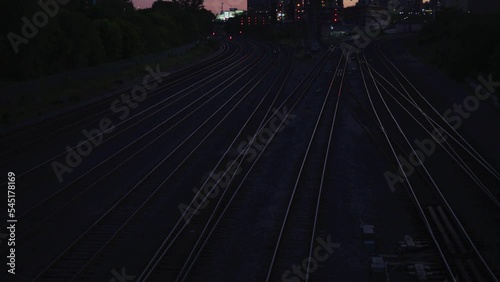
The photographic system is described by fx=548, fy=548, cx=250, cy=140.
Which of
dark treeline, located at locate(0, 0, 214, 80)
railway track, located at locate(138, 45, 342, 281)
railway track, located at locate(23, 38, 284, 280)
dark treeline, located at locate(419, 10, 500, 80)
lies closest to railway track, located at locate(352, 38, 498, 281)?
railway track, located at locate(138, 45, 342, 281)

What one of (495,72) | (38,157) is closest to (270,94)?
(495,72)

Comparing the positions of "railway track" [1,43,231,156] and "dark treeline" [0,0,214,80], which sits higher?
"dark treeline" [0,0,214,80]

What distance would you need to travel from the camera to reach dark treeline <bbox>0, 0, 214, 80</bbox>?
32312mm

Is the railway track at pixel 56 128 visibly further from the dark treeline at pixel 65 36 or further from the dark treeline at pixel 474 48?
the dark treeline at pixel 474 48

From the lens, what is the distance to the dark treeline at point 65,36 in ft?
106

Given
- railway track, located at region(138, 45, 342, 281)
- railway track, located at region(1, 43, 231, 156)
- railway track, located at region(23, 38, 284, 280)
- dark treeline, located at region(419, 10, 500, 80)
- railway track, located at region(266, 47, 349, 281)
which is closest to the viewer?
railway track, located at region(138, 45, 342, 281)

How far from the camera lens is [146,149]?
61.1 feet

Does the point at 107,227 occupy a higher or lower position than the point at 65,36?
lower

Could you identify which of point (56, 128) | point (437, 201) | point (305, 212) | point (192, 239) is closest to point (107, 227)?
point (192, 239)

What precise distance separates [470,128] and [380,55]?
3500 centimetres

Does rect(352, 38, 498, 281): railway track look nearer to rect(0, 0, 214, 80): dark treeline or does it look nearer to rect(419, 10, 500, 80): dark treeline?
rect(419, 10, 500, 80): dark treeline

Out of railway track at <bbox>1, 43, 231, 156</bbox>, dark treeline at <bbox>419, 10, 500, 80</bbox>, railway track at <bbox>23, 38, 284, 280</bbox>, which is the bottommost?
railway track at <bbox>23, 38, 284, 280</bbox>

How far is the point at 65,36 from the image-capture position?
125ft

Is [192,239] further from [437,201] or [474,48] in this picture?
[474,48]
